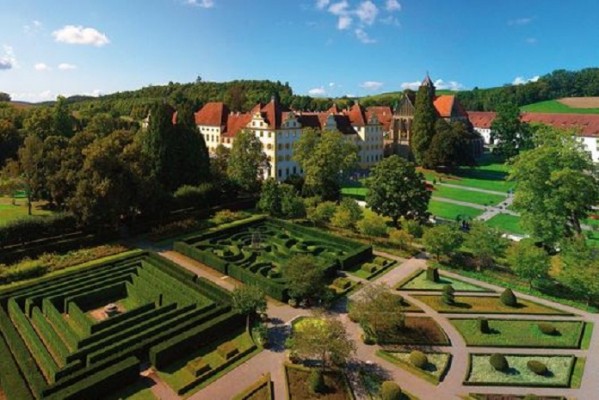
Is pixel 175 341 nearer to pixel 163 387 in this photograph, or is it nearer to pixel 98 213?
pixel 163 387

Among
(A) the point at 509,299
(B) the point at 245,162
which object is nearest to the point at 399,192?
(A) the point at 509,299

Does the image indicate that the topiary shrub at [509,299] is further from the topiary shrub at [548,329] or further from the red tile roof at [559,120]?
the red tile roof at [559,120]

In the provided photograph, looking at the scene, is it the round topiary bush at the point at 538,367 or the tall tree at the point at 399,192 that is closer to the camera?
the round topiary bush at the point at 538,367

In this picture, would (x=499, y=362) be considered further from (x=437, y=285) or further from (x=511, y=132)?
(x=511, y=132)

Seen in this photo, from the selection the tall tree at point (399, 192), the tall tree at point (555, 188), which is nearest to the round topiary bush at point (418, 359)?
the tall tree at point (555, 188)

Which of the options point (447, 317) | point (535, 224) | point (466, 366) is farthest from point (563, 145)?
point (466, 366)

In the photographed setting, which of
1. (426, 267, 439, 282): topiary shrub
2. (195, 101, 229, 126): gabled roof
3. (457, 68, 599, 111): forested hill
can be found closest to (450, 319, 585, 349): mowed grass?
(426, 267, 439, 282): topiary shrub

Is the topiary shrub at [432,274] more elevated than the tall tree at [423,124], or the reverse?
the tall tree at [423,124]
